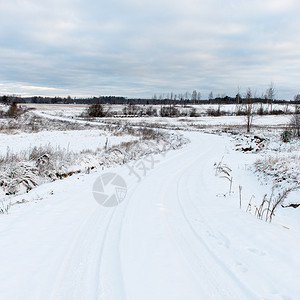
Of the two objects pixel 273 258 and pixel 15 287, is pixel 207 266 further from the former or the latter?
pixel 15 287

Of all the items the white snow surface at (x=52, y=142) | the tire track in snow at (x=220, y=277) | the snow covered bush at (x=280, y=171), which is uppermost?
the snow covered bush at (x=280, y=171)

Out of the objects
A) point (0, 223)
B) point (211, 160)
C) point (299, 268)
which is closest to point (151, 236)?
point (299, 268)

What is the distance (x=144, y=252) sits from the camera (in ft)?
12.2

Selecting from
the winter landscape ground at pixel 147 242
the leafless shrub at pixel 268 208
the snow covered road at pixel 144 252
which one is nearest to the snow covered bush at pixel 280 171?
the winter landscape ground at pixel 147 242

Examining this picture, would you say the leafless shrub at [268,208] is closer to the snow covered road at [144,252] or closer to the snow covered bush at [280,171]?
the snow covered road at [144,252]

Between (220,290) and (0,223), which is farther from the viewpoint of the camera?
(0,223)

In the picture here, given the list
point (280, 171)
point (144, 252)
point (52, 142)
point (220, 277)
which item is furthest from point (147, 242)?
point (52, 142)

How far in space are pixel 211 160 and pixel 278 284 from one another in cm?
1003

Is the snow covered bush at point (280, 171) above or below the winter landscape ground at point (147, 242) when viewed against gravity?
above

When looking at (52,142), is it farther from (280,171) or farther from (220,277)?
(220,277)

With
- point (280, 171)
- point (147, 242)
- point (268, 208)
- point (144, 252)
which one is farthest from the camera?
point (280, 171)

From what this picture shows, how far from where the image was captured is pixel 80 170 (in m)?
10.6

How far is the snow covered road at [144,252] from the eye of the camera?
9.30 ft

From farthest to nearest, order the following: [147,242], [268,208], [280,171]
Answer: [280,171] < [268,208] < [147,242]
